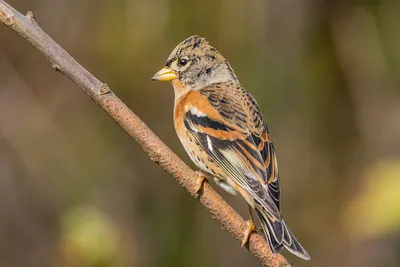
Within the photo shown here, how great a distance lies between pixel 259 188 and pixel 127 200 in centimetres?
260

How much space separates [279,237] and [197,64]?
1024 millimetres

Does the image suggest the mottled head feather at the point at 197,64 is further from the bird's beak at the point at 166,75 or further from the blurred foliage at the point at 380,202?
the blurred foliage at the point at 380,202

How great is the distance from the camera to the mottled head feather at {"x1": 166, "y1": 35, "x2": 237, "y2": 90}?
293 centimetres

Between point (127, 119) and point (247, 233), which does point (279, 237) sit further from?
point (127, 119)

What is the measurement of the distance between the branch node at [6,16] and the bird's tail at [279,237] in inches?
38.7

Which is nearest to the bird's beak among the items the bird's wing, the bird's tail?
the bird's wing

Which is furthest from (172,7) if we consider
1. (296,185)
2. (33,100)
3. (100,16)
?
(296,185)

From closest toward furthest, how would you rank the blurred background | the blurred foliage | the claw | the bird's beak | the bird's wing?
1. the claw
2. the blurred foliage
3. the bird's wing
4. the bird's beak
5. the blurred background

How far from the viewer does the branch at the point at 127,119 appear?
76.3 inches

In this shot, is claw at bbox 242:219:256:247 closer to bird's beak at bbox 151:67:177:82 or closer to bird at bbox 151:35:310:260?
bird at bbox 151:35:310:260

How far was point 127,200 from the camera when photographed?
16.0 ft

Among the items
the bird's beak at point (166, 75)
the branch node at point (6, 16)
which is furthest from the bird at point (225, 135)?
the branch node at point (6, 16)

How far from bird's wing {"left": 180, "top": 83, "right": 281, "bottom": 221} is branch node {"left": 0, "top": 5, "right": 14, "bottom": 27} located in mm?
901

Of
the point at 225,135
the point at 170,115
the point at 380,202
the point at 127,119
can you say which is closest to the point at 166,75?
the point at 225,135
